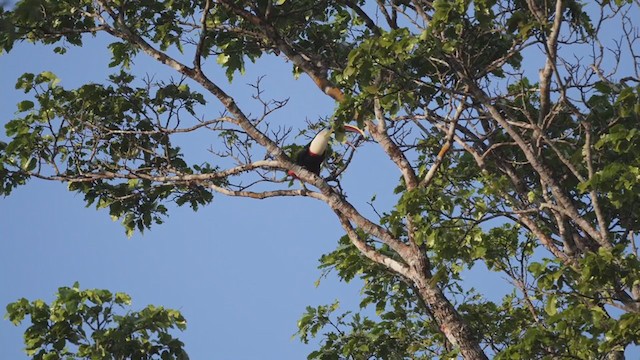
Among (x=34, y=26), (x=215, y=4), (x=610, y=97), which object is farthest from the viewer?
(x=215, y=4)

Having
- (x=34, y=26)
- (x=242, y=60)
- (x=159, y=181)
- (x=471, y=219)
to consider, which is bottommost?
(x=471, y=219)

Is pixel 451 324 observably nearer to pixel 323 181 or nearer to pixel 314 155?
pixel 323 181

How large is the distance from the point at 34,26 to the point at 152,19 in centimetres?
145

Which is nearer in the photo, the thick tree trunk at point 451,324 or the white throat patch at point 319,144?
the thick tree trunk at point 451,324

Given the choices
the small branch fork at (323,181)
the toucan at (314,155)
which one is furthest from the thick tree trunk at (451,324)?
the toucan at (314,155)

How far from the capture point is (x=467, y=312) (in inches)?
455

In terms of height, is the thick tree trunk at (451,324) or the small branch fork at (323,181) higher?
the small branch fork at (323,181)

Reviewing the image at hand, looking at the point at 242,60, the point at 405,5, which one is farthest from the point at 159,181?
the point at 405,5

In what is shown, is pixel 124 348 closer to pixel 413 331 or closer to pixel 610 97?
pixel 413 331

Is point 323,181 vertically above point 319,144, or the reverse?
point 319,144

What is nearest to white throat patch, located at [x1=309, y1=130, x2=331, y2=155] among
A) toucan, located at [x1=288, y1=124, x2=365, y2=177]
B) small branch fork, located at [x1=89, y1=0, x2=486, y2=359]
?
toucan, located at [x1=288, y1=124, x2=365, y2=177]

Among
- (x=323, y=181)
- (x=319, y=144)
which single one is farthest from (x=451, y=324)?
(x=319, y=144)

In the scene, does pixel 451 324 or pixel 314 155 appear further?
pixel 314 155

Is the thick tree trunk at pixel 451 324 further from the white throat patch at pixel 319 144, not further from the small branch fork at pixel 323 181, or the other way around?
the white throat patch at pixel 319 144
